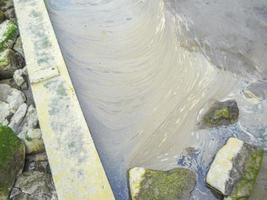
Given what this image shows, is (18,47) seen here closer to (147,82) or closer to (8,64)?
(8,64)

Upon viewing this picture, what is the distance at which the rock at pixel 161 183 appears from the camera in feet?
9.33

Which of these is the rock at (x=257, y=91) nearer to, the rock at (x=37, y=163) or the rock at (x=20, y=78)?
the rock at (x=37, y=163)

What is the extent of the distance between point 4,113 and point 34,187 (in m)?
1.14

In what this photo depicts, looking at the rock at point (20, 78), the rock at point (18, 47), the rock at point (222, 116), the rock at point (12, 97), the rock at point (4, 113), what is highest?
the rock at point (222, 116)

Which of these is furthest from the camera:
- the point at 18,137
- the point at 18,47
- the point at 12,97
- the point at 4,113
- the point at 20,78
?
the point at 18,47

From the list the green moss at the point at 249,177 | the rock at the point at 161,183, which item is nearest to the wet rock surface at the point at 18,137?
→ the rock at the point at 161,183

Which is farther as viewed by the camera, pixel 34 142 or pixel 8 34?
pixel 8 34

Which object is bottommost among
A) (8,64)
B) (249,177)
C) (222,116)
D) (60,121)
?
(8,64)

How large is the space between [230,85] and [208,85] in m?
0.22

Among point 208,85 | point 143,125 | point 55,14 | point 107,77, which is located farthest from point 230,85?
point 55,14

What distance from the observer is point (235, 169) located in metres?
2.87

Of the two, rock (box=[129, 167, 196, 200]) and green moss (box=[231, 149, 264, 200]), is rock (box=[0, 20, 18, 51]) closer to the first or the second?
rock (box=[129, 167, 196, 200])

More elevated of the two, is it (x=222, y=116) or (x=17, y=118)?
(x=222, y=116)

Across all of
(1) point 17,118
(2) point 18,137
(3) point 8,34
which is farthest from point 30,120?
(3) point 8,34
